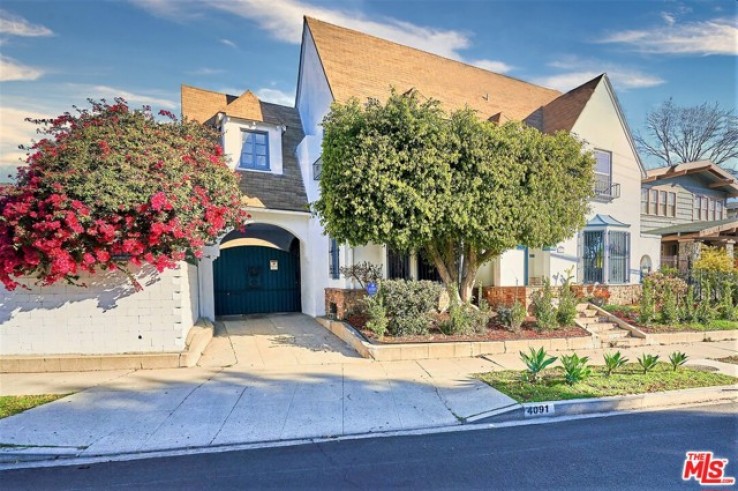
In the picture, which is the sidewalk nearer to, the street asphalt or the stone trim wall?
the street asphalt

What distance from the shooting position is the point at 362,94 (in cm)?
1163

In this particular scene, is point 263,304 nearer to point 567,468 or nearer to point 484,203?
point 484,203

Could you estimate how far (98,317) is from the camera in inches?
276

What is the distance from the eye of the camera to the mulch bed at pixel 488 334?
8.14 meters

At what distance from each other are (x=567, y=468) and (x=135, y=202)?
7.37m

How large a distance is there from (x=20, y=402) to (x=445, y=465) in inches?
247

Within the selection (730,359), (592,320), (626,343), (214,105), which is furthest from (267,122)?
(730,359)

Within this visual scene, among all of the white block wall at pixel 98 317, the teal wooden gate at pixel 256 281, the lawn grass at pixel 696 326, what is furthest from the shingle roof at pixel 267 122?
the lawn grass at pixel 696 326

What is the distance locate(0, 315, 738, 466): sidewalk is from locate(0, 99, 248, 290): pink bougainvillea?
2.12 meters

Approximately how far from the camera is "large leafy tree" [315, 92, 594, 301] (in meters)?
7.69

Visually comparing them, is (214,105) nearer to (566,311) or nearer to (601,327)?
(566,311)

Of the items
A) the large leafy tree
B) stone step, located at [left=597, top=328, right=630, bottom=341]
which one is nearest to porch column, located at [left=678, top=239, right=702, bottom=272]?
stone step, located at [left=597, top=328, right=630, bottom=341]

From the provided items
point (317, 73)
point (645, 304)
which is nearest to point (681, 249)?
point (645, 304)

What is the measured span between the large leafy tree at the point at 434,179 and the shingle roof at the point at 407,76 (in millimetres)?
3925
